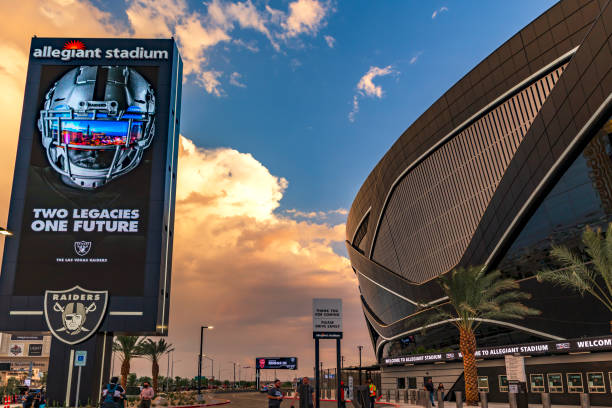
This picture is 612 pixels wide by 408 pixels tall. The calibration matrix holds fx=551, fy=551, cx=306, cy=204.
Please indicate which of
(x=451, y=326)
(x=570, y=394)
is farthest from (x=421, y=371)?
(x=570, y=394)

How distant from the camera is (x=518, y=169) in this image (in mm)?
36125

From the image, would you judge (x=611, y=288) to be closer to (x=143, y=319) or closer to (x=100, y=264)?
(x=143, y=319)

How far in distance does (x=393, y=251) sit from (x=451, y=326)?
16.2 meters

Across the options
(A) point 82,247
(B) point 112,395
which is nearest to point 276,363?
(A) point 82,247

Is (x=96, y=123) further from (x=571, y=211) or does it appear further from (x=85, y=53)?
(x=571, y=211)

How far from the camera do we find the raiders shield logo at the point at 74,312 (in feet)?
111

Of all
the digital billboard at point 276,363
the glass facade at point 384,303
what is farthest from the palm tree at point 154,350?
the digital billboard at point 276,363

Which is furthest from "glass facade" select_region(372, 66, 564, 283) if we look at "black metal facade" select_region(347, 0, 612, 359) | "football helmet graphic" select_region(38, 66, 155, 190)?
"football helmet graphic" select_region(38, 66, 155, 190)

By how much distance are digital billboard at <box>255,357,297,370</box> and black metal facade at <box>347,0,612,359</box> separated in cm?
7528

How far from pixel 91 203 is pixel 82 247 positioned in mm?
2976

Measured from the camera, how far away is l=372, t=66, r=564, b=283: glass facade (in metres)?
37.6

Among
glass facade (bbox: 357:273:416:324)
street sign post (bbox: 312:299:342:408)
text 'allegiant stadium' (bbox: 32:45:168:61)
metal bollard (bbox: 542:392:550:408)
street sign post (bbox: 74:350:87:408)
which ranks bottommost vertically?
metal bollard (bbox: 542:392:550:408)

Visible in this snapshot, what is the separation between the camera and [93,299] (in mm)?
34500

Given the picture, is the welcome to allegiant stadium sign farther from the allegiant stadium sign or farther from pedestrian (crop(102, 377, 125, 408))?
the allegiant stadium sign
